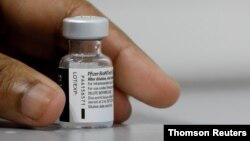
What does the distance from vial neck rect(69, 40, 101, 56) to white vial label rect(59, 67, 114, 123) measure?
0.14 ft

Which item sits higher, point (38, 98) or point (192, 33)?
point (192, 33)

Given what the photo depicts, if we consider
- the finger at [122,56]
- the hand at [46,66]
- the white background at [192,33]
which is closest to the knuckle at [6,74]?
the hand at [46,66]

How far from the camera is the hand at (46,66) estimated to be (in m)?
1.02

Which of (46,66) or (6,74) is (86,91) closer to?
(6,74)

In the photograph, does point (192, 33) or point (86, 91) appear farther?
point (192, 33)

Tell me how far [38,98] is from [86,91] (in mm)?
59

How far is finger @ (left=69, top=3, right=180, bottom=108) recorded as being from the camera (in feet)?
3.73

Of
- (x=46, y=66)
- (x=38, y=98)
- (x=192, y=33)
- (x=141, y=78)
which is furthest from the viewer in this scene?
(x=192, y=33)

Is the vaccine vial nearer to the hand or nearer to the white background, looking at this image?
the hand

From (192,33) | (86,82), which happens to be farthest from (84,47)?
(192,33)

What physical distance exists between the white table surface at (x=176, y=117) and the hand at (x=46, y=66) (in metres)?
0.03

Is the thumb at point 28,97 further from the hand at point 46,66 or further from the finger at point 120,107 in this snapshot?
the finger at point 120,107

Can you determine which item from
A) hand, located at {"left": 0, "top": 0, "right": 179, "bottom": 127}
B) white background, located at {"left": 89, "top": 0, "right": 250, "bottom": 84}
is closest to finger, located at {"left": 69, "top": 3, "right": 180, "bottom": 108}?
hand, located at {"left": 0, "top": 0, "right": 179, "bottom": 127}

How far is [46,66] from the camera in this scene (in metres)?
1.24
